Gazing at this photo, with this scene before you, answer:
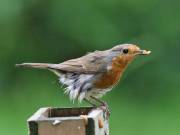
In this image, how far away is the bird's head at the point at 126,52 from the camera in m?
5.98

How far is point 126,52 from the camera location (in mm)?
6039

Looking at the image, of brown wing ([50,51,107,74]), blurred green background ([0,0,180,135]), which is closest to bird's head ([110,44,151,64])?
brown wing ([50,51,107,74])

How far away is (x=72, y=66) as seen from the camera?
19.7 ft

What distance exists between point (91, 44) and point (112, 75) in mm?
3922

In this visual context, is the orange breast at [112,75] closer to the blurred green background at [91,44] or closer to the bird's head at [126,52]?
the bird's head at [126,52]

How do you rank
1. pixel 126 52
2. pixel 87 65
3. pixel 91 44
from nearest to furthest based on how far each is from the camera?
1. pixel 126 52
2. pixel 87 65
3. pixel 91 44

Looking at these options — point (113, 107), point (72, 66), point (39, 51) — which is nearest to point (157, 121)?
point (113, 107)

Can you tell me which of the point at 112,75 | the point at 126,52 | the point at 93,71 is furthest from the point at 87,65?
the point at 126,52

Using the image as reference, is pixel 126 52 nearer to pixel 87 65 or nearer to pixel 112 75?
pixel 112 75

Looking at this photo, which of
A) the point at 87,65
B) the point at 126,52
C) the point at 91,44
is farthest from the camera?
the point at 91,44

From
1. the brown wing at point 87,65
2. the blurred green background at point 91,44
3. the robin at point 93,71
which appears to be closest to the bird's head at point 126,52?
the robin at point 93,71

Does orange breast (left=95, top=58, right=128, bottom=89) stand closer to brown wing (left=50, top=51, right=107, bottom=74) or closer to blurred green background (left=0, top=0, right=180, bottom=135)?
brown wing (left=50, top=51, right=107, bottom=74)

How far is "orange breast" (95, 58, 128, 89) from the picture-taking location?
6.04 m

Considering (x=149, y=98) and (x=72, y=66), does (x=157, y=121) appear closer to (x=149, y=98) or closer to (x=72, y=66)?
(x=149, y=98)
